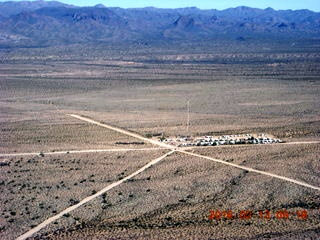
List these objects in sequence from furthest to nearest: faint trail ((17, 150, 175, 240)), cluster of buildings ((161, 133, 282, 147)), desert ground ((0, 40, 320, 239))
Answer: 1. cluster of buildings ((161, 133, 282, 147))
2. desert ground ((0, 40, 320, 239))
3. faint trail ((17, 150, 175, 240))

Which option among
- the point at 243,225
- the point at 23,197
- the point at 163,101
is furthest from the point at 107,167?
the point at 163,101

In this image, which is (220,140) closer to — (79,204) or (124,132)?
(124,132)

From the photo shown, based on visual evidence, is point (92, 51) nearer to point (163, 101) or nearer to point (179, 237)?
point (163, 101)

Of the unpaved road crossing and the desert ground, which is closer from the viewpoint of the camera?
the unpaved road crossing

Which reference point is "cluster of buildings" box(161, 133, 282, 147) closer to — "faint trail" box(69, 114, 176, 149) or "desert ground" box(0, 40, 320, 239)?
"faint trail" box(69, 114, 176, 149)
